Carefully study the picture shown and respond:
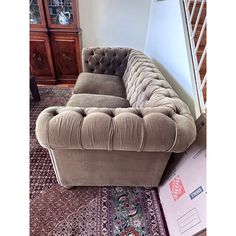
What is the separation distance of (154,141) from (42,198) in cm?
102

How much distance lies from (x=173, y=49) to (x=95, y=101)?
0.87 m

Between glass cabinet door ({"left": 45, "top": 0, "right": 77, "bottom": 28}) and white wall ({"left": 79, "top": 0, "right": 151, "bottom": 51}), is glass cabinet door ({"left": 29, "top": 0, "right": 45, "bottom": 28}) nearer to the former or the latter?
glass cabinet door ({"left": 45, "top": 0, "right": 77, "bottom": 28})

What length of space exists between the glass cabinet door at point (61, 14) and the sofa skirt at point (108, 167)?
2.16 meters

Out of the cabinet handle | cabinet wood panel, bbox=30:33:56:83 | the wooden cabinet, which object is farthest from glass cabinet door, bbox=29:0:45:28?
the cabinet handle

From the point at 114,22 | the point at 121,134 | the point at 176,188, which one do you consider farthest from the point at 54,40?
the point at 176,188

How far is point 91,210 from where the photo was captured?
4.54ft

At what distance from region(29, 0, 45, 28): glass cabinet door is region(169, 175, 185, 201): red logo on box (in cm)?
260

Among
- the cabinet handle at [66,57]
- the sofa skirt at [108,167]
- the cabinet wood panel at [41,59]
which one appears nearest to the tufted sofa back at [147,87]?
the sofa skirt at [108,167]

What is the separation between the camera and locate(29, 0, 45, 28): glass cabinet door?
2.52 m

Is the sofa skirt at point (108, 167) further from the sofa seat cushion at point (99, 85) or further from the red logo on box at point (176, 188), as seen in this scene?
the sofa seat cushion at point (99, 85)

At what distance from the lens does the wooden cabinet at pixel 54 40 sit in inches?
102
